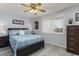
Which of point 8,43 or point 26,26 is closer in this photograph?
point 8,43

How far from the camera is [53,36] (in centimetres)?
→ 447

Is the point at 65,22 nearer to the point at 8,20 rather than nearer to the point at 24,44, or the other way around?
the point at 24,44

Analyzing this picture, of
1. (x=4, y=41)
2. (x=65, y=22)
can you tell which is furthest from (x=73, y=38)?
(x=4, y=41)

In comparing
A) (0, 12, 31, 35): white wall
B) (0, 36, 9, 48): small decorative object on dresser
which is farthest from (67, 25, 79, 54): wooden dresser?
(0, 36, 9, 48): small decorative object on dresser

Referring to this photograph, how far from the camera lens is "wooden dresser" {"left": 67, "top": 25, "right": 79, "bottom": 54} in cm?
294

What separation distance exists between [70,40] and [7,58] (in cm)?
265

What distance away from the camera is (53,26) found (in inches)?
183

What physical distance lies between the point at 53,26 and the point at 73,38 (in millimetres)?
1732

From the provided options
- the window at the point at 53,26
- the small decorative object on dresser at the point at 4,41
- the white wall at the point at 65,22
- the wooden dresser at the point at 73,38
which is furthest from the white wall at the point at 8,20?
the wooden dresser at the point at 73,38

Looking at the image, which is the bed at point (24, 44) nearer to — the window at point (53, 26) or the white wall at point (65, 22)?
the white wall at point (65, 22)

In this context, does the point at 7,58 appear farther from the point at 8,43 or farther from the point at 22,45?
the point at 8,43

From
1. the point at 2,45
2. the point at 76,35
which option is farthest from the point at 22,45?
the point at 76,35

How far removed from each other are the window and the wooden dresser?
810 millimetres

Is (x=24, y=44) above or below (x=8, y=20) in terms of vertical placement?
below
